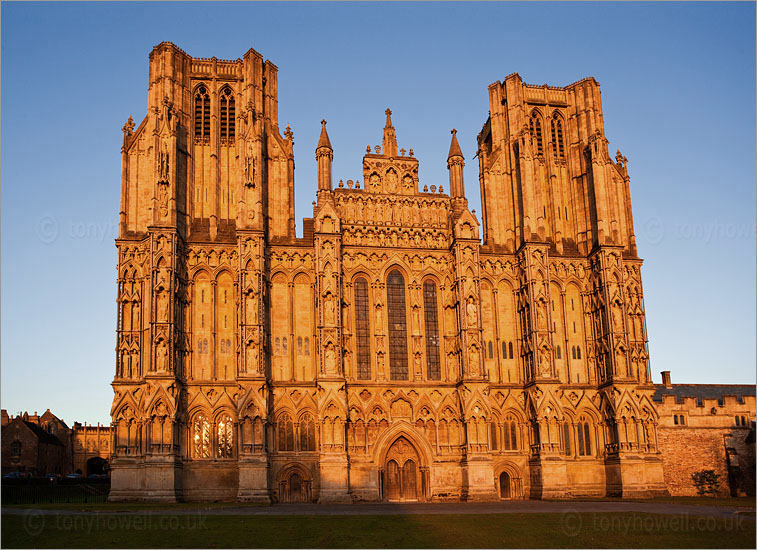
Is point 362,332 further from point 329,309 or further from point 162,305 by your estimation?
point 162,305

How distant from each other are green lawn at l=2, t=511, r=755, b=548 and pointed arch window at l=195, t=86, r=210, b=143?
29.2 m

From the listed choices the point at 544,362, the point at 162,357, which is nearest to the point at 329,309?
the point at 162,357

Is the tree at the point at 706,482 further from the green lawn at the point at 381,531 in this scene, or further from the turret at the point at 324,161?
the turret at the point at 324,161

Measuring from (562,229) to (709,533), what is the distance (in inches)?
1297

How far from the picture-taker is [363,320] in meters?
50.7

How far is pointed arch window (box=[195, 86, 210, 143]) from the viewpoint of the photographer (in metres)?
54.0

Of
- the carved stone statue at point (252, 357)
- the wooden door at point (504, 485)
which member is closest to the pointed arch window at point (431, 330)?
the wooden door at point (504, 485)

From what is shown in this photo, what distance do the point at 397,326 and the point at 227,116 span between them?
19673mm

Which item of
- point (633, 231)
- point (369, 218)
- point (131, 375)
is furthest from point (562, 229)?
point (131, 375)

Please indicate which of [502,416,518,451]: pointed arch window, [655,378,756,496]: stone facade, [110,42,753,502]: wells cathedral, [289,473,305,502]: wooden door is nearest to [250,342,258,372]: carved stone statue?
[110,42,753,502]: wells cathedral

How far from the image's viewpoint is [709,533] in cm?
2592

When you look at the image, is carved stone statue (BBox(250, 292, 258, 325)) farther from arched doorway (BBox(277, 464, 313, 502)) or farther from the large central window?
arched doorway (BBox(277, 464, 313, 502))

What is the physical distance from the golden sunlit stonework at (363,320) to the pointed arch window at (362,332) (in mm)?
132

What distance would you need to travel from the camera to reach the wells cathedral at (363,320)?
46562mm
